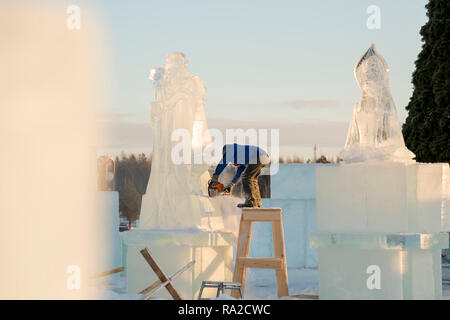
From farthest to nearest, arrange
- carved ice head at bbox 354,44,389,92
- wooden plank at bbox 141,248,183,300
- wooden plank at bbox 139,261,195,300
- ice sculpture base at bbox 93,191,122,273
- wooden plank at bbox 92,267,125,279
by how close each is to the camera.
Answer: ice sculpture base at bbox 93,191,122,273
wooden plank at bbox 92,267,125,279
carved ice head at bbox 354,44,389,92
wooden plank at bbox 141,248,183,300
wooden plank at bbox 139,261,195,300

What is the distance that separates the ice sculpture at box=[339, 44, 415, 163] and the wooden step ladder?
1.15 metres

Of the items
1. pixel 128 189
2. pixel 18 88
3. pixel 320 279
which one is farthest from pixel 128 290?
pixel 128 189

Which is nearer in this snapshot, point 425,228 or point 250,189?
point 425,228

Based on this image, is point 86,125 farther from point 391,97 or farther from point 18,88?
point 391,97

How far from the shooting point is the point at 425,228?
775 cm

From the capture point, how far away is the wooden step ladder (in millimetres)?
8461

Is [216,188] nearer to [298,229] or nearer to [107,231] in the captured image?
[107,231]

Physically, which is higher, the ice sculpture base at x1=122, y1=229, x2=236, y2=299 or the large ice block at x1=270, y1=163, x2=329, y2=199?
the large ice block at x1=270, y1=163, x2=329, y2=199

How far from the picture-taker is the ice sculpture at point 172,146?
9172mm

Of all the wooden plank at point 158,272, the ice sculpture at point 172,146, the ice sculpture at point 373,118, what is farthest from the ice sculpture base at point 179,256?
the ice sculpture at point 373,118

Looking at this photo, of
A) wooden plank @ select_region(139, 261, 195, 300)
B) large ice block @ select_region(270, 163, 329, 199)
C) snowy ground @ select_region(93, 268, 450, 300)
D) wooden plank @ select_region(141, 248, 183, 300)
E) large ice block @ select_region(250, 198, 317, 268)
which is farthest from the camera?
Answer: large ice block @ select_region(270, 163, 329, 199)

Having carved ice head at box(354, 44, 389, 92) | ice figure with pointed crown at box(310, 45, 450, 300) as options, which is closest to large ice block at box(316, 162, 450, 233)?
ice figure with pointed crown at box(310, 45, 450, 300)

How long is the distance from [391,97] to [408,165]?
2.87ft

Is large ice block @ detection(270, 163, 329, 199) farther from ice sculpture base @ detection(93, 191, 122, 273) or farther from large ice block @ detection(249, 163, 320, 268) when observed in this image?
ice sculpture base @ detection(93, 191, 122, 273)
